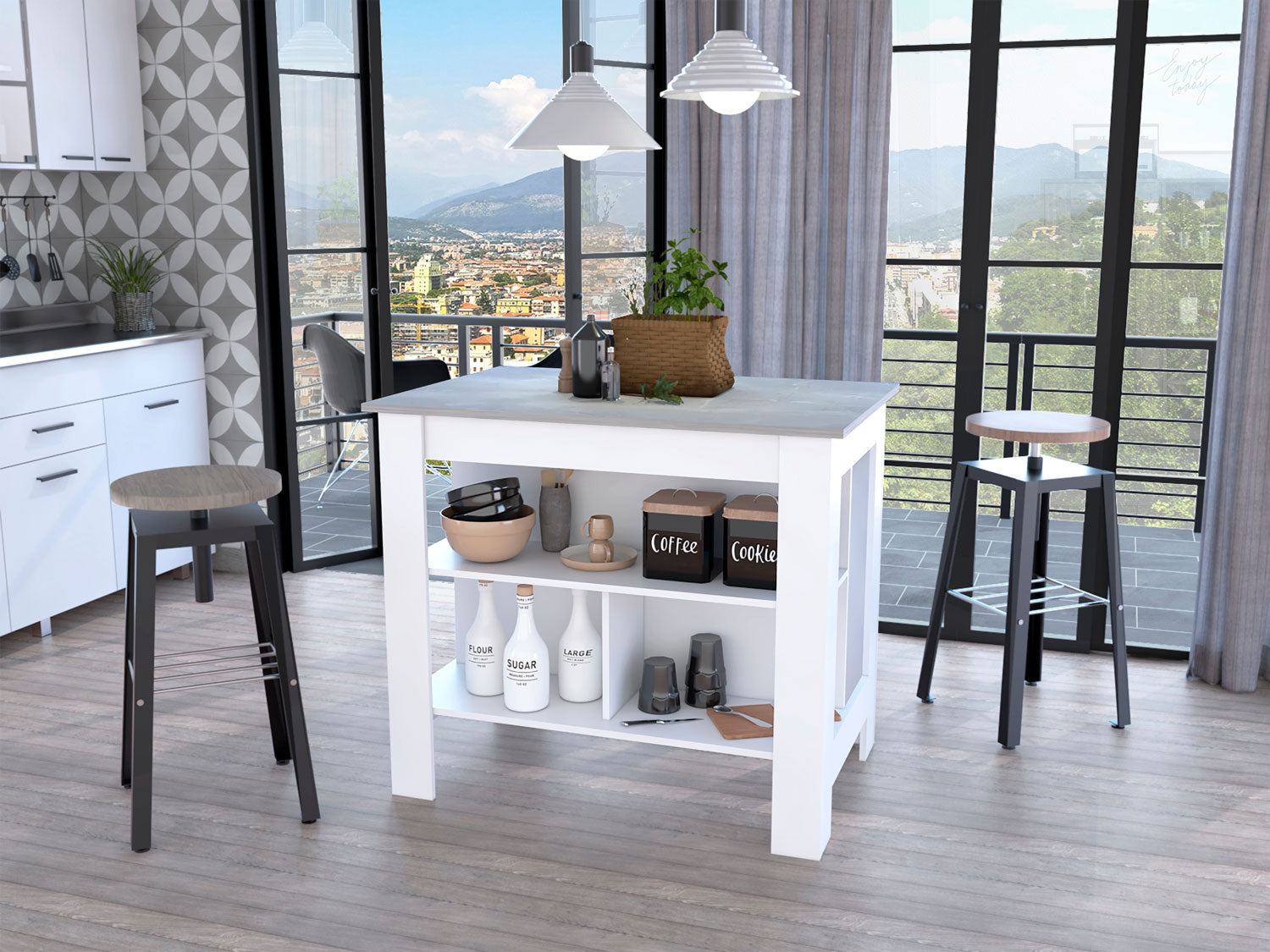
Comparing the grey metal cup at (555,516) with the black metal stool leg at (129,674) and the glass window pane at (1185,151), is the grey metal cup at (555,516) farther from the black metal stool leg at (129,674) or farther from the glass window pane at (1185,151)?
the glass window pane at (1185,151)

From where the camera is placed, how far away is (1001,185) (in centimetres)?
392

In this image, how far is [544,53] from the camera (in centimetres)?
769

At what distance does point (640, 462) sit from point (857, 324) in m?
1.62

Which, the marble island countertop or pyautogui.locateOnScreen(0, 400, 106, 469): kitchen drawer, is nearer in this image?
the marble island countertop

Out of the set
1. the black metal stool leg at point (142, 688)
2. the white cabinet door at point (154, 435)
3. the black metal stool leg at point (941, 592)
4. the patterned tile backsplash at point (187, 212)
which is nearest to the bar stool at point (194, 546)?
the black metal stool leg at point (142, 688)

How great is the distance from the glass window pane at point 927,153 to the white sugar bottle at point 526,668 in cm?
198

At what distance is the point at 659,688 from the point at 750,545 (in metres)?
0.45

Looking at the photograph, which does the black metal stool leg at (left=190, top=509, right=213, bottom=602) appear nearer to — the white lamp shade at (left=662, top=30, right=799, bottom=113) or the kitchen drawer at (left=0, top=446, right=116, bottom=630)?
the kitchen drawer at (left=0, top=446, right=116, bottom=630)

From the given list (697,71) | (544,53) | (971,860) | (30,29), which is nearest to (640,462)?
(697,71)

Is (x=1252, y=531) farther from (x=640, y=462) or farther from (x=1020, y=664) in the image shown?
(x=640, y=462)

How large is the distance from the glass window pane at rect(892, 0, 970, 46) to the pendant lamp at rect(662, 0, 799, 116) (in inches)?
59.6

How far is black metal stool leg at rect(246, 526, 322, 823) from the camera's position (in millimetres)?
2758

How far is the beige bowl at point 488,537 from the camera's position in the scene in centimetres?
290

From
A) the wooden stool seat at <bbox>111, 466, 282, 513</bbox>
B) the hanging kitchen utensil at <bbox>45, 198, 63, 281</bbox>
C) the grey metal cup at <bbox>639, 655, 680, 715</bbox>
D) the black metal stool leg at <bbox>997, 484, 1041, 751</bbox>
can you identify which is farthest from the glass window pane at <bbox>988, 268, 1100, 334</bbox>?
the hanging kitchen utensil at <bbox>45, 198, 63, 281</bbox>
